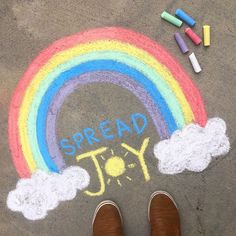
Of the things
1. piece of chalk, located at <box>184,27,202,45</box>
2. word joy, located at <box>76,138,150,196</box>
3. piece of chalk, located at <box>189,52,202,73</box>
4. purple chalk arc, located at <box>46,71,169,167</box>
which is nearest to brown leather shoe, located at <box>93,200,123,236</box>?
word joy, located at <box>76,138,150,196</box>

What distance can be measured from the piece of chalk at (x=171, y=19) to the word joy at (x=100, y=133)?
1.73 feet

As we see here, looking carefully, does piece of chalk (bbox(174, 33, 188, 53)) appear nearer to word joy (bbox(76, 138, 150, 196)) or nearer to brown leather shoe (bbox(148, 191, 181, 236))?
word joy (bbox(76, 138, 150, 196))

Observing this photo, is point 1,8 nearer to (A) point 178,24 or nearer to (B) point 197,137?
(A) point 178,24

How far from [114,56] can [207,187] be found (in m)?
0.83

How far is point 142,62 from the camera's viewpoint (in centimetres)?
219

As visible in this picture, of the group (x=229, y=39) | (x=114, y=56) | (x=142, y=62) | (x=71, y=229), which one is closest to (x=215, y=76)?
(x=229, y=39)

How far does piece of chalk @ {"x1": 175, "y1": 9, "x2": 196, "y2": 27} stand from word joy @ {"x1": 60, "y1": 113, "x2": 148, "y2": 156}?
22.2 inches

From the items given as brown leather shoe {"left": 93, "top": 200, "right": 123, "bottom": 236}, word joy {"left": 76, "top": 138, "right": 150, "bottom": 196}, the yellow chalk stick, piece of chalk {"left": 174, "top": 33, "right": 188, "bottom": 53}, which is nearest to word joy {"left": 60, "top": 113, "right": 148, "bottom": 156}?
word joy {"left": 76, "top": 138, "right": 150, "bottom": 196}

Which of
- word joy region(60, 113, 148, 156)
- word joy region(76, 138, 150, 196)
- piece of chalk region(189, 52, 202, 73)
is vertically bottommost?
word joy region(76, 138, 150, 196)

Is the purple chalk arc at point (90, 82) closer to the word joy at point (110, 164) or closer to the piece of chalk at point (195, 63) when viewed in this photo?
the word joy at point (110, 164)

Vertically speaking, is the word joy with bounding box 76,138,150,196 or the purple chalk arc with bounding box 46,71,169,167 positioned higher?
the purple chalk arc with bounding box 46,71,169,167

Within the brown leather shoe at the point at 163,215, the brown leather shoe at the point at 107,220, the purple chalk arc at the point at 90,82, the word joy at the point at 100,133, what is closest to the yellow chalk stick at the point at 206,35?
the purple chalk arc at the point at 90,82

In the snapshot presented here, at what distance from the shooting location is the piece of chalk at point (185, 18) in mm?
2172

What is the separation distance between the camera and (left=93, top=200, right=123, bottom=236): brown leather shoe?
7.21 feet
